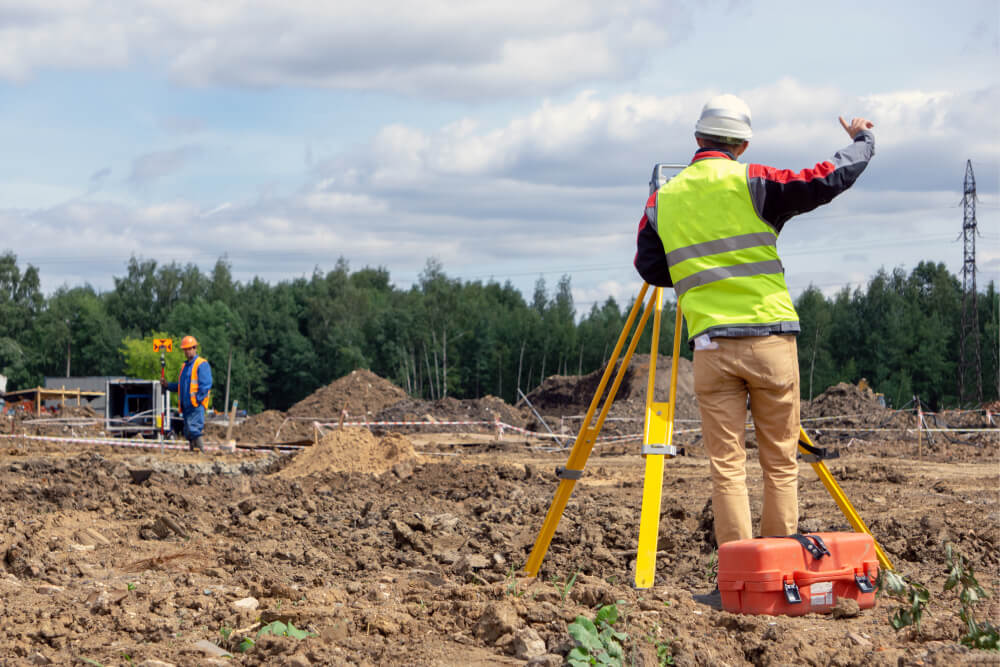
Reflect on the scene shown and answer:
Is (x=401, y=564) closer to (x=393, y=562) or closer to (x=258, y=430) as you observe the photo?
(x=393, y=562)

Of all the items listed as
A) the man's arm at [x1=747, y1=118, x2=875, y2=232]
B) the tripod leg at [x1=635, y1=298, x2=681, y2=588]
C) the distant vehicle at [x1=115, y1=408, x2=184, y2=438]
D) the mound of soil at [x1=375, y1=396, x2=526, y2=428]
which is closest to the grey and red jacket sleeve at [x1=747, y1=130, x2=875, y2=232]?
the man's arm at [x1=747, y1=118, x2=875, y2=232]

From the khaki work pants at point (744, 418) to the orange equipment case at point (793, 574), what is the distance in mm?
316

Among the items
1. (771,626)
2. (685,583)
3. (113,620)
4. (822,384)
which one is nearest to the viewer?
(771,626)

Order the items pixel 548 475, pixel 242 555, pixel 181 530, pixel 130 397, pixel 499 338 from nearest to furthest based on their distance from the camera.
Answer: pixel 242 555 → pixel 181 530 → pixel 548 475 → pixel 130 397 → pixel 499 338

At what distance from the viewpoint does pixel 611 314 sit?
268ft

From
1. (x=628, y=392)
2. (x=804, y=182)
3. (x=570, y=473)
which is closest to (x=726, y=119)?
(x=804, y=182)

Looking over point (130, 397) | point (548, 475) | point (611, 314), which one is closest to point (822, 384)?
point (611, 314)

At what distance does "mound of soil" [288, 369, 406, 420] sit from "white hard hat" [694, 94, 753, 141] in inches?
1273

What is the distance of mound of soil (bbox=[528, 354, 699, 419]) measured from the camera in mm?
30836

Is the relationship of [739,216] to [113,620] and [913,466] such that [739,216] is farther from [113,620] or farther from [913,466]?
[913,466]

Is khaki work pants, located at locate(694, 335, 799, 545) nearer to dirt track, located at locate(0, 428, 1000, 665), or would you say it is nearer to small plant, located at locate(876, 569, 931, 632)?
dirt track, located at locate(0, 428, 1000, 665)

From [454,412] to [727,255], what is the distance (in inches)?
1160

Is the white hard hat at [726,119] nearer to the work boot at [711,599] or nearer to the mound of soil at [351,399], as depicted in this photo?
the work boot at [711,599]

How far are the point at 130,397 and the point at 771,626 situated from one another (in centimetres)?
2212
